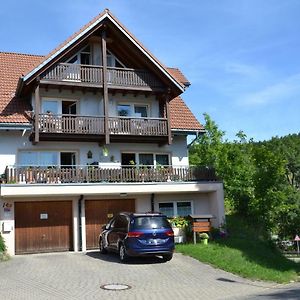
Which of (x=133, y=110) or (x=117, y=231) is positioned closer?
(x=117, y=231)

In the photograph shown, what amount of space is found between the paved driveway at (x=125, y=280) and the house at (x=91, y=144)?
12.3 ft

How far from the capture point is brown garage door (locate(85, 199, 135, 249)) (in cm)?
2350

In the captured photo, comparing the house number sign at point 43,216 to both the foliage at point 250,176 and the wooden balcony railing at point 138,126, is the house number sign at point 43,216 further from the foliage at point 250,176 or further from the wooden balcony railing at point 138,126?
the foliage at point 250,176

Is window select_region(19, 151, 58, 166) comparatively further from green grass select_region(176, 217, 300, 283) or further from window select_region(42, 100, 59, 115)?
green grass select_region(176, 217, 300, 283)

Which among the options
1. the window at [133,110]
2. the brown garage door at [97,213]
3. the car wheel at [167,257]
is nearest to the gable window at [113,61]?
the window at [133,110]

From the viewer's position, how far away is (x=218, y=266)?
1752 cm

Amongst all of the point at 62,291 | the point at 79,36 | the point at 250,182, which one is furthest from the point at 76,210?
the point at 250,182

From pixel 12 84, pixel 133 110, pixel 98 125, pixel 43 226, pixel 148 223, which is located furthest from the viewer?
pixel 133 110

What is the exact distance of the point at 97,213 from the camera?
2395 cm

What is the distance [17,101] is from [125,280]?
13.7 meters

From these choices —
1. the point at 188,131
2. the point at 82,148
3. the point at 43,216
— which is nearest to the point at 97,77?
the point at 82,148

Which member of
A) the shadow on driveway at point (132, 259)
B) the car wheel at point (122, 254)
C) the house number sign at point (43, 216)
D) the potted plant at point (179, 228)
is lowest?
the shadow on driveway at point (132, 259)

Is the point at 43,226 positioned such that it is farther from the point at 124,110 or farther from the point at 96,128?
the point at 124,110

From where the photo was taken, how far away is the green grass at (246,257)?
16.8 m
